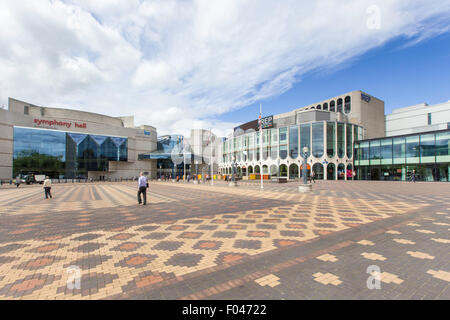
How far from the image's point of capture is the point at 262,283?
127 inches

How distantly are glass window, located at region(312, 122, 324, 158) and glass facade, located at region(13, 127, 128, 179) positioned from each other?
184 feet

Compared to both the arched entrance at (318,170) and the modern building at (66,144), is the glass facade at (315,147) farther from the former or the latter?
the modern building at (66,144)

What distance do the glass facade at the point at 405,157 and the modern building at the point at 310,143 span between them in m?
3.11

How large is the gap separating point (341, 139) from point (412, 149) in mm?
12246

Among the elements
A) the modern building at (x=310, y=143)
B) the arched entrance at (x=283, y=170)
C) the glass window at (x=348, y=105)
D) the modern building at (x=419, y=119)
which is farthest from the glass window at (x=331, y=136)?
the modern building at (x=419, y=119)

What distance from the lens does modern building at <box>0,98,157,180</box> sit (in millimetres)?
46969

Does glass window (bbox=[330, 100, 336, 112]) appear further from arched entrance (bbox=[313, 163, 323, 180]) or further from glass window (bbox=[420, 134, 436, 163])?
glass window (bbox=[420, 134, 436, 163])

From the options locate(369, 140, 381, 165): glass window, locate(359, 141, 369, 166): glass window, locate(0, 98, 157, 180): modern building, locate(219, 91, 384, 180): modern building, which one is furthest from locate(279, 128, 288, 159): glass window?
locate(0, 98, 157, 180): modern building

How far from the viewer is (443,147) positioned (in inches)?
1366
